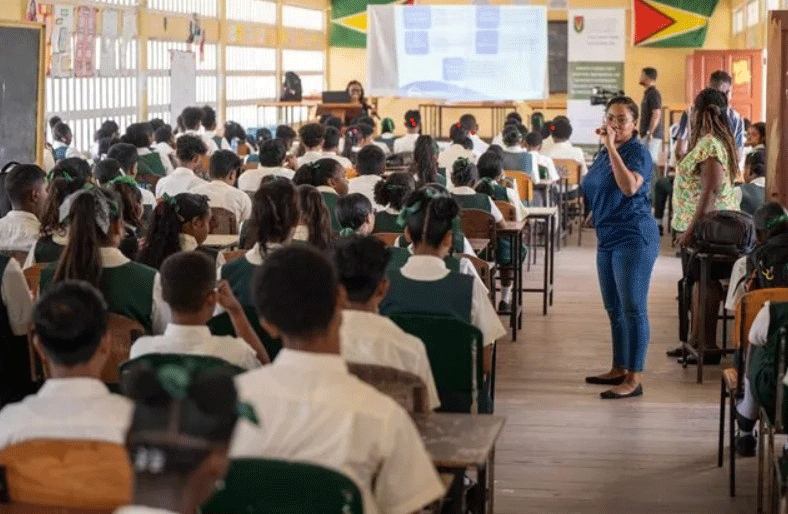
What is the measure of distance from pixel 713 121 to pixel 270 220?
280cm

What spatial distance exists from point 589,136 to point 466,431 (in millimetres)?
14070

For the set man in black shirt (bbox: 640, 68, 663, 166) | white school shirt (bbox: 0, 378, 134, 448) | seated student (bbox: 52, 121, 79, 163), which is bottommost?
white school shirt (bbox: 0, 378, 134, 448)

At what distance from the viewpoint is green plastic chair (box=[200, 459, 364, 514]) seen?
8.22 feet

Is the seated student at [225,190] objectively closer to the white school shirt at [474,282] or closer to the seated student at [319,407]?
the white school shirt at [474,282]

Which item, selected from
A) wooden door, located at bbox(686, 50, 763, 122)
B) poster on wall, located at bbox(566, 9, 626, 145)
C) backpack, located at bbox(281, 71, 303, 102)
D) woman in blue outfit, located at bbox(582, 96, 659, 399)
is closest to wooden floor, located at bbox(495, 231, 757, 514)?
woman in blue outfit, located at bbox(582, 96, 659, 399)

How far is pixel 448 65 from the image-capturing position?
55.6 feet

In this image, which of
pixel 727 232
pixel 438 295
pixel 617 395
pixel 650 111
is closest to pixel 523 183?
pixel 727 232

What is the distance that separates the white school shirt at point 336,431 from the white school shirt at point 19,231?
365cm

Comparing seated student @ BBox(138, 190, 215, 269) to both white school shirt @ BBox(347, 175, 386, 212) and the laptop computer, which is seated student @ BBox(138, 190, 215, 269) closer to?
white school shirt @ BBox(347, 175, 386, 212)

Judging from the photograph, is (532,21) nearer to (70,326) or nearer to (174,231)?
(174,231)

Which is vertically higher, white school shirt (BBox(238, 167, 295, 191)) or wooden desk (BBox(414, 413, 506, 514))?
white school shirt (BBox(238, 167, 295, 191))

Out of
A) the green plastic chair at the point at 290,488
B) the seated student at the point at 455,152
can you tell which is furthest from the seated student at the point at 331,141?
the green plastic chair at the point at 290,488

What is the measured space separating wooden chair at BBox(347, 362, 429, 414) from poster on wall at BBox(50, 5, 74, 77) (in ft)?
28.0

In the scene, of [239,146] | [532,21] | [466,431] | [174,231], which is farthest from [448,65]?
[466,431]
